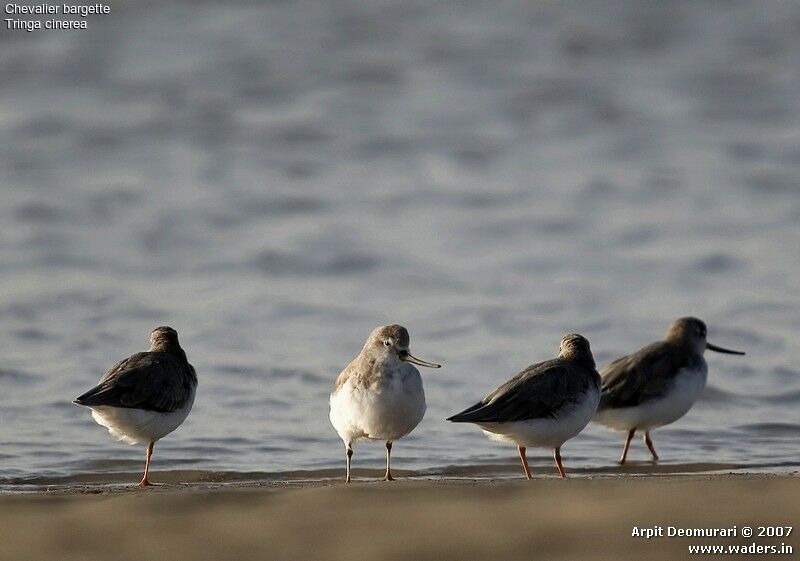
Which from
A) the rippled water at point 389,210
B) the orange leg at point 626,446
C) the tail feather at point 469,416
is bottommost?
the orange leg at point 626,446

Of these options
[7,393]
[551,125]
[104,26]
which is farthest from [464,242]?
[104,26]

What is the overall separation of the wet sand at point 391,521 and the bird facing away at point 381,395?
151 cm

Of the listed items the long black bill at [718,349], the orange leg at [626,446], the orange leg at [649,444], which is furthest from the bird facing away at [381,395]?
the long black bill at [718,349]

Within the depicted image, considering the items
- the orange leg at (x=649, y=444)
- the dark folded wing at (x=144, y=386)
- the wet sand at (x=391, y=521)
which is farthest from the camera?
the orange leg at (x=649, y=444)

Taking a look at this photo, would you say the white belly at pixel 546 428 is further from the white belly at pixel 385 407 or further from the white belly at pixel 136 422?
the white belly at pixel 136 422

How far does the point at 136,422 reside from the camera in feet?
28.5

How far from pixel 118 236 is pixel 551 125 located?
661cm

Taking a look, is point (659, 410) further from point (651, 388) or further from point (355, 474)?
point (355, 474)

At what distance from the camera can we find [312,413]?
10.8 meters

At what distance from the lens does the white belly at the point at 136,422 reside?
8.66 meters

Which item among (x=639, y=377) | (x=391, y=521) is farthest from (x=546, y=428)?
(x=391, y=521)

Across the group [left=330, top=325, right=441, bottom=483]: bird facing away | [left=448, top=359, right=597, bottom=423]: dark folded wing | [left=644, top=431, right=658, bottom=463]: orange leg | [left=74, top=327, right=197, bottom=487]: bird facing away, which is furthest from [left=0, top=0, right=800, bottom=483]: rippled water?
[left=330, top=325, right=441, bottom=483]: bird facing away

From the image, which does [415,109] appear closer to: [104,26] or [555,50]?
[555,50]

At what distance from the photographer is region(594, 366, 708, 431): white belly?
391 inches
